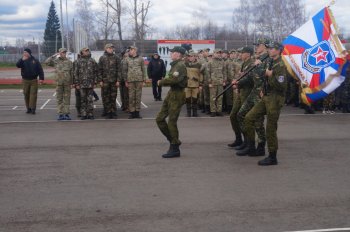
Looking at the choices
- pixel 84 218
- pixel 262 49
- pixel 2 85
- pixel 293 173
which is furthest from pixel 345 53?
pixel 2 85

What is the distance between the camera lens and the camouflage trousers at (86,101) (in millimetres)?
13648

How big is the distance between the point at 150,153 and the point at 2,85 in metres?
20.2

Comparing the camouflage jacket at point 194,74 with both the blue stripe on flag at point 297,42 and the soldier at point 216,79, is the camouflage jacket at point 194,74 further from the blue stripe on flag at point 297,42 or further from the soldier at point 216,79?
the blue stripe on flag at point 297,42

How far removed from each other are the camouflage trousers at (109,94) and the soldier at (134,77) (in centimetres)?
45

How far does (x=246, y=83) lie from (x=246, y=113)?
0.58m

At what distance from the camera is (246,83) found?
9.18 meters

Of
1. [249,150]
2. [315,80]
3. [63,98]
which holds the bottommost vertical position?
[249,150]

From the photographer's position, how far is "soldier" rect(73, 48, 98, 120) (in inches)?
532

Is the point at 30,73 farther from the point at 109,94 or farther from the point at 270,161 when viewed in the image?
the point at 270,161

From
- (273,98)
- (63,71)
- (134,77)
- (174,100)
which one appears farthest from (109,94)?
(273,98)

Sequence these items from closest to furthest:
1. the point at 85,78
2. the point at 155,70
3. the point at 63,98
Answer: the point at 85,78 < the point at 63,98 < the point at 155,70

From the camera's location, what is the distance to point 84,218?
5.68 metres

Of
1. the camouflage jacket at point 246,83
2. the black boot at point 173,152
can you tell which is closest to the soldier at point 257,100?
the camouflage jacket at point 246,83

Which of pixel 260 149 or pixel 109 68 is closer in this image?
pixel 260 149
